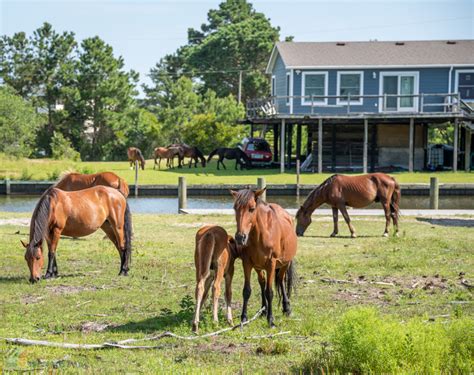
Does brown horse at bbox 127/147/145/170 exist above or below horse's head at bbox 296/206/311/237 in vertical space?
above

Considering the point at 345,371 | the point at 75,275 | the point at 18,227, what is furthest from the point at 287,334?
the point at 18,227

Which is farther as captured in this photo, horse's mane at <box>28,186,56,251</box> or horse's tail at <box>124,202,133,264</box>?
horse's tail at <box>124,202,133,264</box>

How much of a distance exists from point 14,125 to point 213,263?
45739mm

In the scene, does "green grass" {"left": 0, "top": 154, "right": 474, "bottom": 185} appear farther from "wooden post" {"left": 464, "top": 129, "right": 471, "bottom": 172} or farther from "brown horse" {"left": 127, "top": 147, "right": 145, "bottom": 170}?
"wooden post" {"left": 464, "top": 129, "right": 471, "bottom": 172}

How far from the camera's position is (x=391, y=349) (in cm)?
808

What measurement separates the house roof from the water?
37.8 ft

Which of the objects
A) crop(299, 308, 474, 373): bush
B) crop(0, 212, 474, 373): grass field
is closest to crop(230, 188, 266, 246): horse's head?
crop(0, 212, 474, 373): grass field

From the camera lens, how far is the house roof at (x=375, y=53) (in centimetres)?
4356

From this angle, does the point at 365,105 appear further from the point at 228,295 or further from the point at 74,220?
the point at 228,295

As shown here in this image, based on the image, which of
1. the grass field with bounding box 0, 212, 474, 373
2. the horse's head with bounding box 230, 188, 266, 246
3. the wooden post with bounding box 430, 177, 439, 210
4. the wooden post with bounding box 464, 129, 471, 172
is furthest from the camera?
the wooden post with bounding box 464, 129, 471, 172

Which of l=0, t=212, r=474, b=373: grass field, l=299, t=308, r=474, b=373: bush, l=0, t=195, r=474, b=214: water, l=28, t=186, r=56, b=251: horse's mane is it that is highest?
l=28, t=186, r=56, b=251: horse's mane

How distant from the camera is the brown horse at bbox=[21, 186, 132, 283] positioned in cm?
1271

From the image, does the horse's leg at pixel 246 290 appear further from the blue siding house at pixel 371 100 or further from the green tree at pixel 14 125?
the green tree at pixel 14 125

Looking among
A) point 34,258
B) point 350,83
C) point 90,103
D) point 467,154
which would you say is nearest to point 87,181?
point 34,258
